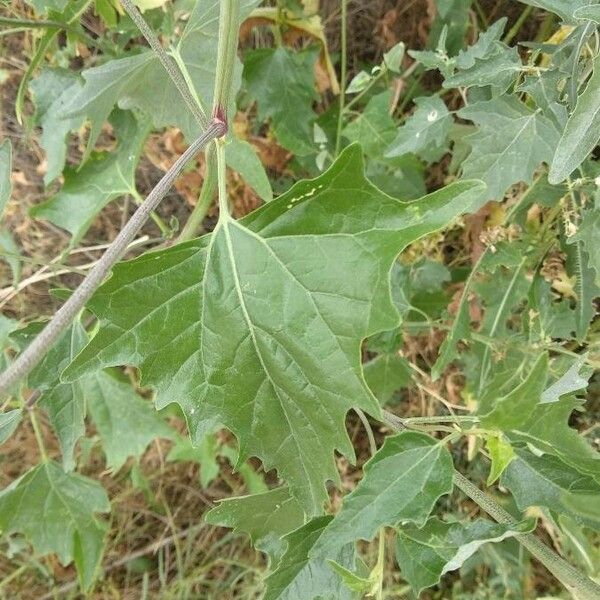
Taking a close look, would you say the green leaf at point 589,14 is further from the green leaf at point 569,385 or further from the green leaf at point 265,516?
the green leaf at point 265,516

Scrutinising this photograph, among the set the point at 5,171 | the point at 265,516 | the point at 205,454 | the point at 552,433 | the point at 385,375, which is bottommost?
the point at 205,454

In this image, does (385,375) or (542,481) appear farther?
(385,375)

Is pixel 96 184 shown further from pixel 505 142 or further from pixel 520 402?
pixel 520 402

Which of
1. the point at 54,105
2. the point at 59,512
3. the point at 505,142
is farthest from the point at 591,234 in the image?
the point at 59,512

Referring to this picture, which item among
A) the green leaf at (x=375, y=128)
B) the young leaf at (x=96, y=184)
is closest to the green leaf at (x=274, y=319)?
the young leaf at (x=96, y=184)

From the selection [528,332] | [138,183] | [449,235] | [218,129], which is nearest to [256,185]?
[218,129]

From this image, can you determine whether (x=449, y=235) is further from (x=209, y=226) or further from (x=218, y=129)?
(x=218, y=129)
